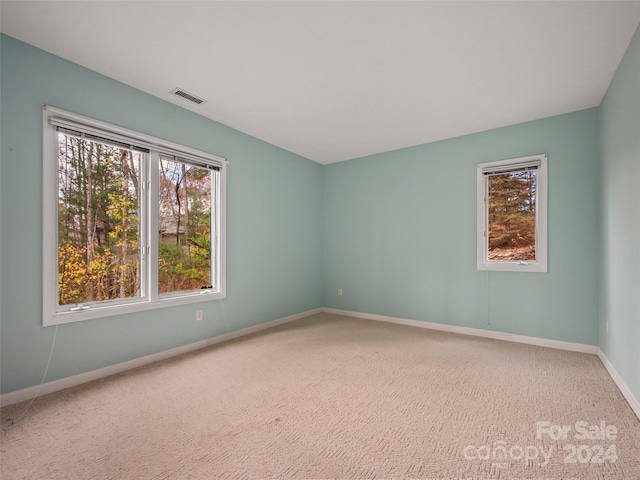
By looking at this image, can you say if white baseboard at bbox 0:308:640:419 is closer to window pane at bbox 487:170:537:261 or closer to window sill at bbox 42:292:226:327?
window sill at bbox 42:292:226:327

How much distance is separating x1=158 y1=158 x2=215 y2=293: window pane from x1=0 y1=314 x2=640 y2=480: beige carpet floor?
2.84 feet

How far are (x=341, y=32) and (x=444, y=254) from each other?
9.94ft

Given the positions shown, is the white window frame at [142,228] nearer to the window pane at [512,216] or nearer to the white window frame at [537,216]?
the white window frame at [537,216]

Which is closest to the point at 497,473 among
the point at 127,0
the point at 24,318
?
the point at 24,318

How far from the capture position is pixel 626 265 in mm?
2246

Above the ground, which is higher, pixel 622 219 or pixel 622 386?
pixel 622 219

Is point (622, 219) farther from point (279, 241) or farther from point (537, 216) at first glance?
point (279, 241)

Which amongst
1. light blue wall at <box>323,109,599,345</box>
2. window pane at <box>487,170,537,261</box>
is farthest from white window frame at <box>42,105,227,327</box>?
window pane at <box>487,170,537,261</box>

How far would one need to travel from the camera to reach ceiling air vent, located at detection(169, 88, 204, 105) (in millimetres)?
2842

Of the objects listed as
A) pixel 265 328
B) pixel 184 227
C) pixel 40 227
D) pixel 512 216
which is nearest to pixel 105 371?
pixel 40 227

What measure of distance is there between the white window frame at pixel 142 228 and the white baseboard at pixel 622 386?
366 centimetres

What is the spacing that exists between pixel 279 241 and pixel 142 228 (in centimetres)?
189

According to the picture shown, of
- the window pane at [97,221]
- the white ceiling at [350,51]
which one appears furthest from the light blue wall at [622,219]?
the window pane at [97,221]

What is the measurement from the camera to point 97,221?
2643mm
